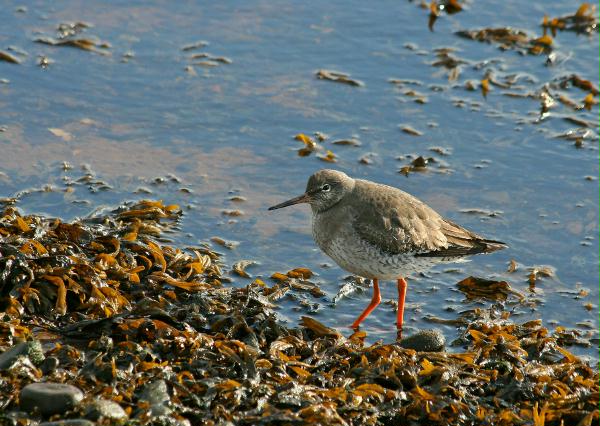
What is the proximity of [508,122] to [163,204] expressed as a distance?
385 centimetres

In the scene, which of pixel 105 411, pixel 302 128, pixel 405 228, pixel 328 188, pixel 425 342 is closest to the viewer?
pixel 105 411

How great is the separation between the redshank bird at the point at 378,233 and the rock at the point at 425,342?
70 centimetres

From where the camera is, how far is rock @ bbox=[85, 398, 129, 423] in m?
4.79

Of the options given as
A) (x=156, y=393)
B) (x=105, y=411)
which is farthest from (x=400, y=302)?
(x=105, y=411)

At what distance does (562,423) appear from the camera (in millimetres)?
5402

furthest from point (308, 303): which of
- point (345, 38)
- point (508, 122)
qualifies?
point (345, 38)

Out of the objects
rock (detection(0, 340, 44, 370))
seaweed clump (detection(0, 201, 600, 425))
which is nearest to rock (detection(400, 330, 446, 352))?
seaweed clump (detection(0, 201, 600, 425))

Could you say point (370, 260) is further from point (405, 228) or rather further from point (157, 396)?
point (157, 396)

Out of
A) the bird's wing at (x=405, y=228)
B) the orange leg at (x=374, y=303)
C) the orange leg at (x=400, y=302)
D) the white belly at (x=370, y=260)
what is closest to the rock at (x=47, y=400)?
the white belly at (x=370, y=260)

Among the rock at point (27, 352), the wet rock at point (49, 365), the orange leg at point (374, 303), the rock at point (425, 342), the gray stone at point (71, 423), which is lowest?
the orange leg at point (374, 303)

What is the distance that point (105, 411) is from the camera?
4.80 metres

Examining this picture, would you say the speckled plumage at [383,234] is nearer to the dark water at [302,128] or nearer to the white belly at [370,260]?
the white belly at [370,260]

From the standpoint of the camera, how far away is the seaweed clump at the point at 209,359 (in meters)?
5.16

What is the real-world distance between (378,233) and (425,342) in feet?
3.03
